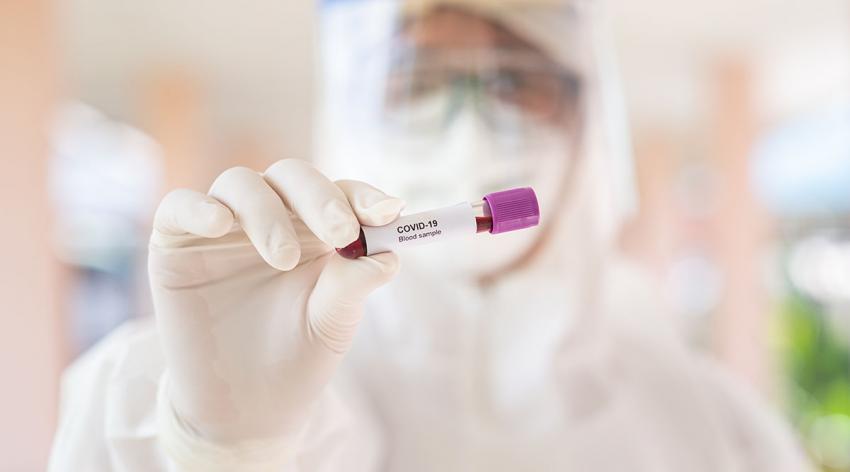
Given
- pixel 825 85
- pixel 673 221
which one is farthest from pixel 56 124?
pixel 673 221

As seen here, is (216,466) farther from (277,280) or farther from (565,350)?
(565,350)

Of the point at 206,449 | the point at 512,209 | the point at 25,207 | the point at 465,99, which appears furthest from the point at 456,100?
the point at 25,207

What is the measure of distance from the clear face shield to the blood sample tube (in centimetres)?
38

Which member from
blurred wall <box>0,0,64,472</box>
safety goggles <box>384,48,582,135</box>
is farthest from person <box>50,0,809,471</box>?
blurred wall <box>0,0,64,472</box>

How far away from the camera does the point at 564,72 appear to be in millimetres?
963

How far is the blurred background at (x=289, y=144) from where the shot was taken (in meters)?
1.69

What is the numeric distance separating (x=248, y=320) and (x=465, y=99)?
1.58 ft

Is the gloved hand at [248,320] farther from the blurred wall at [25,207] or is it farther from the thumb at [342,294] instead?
the blurred wall at [25,207]

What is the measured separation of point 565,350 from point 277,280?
1.65 feet

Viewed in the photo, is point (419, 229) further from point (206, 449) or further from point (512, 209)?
point (206, 449)

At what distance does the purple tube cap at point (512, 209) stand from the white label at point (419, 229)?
2cm

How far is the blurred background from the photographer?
1.69 m

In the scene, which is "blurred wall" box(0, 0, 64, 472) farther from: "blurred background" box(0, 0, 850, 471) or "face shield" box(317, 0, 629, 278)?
"face shield" box(317, 0, 629, 278)

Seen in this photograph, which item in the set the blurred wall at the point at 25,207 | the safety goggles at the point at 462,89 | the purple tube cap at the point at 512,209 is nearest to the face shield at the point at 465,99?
the safety goggles at the point at 462,89
